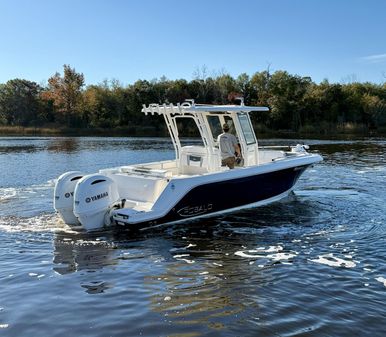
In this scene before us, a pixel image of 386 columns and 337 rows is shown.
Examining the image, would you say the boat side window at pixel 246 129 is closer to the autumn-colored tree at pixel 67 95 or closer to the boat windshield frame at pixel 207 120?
the boat windshield frame at pixel 207 120

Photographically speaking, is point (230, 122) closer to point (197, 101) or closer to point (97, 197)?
point (97, 197)

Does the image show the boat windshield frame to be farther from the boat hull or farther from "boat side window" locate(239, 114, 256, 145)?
the boat hull

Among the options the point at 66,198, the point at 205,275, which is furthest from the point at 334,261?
the point at 66,198

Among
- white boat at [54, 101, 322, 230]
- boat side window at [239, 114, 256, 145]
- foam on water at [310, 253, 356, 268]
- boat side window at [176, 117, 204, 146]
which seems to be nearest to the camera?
foam on water at [310, 253, 356, 268]

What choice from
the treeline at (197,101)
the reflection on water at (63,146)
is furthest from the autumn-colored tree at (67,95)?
the reflection on water at (63,146)

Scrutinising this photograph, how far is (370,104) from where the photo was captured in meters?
64.2

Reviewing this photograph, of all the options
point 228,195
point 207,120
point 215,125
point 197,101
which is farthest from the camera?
point 197,101

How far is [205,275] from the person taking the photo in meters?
7.32

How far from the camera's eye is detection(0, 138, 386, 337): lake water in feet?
18.6

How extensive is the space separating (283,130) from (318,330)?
187 feet

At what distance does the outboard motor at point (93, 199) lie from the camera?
916cm

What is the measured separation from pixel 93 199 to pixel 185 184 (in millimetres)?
1965

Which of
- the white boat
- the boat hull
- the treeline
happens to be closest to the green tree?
the treeline

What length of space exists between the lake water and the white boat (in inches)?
15.1
